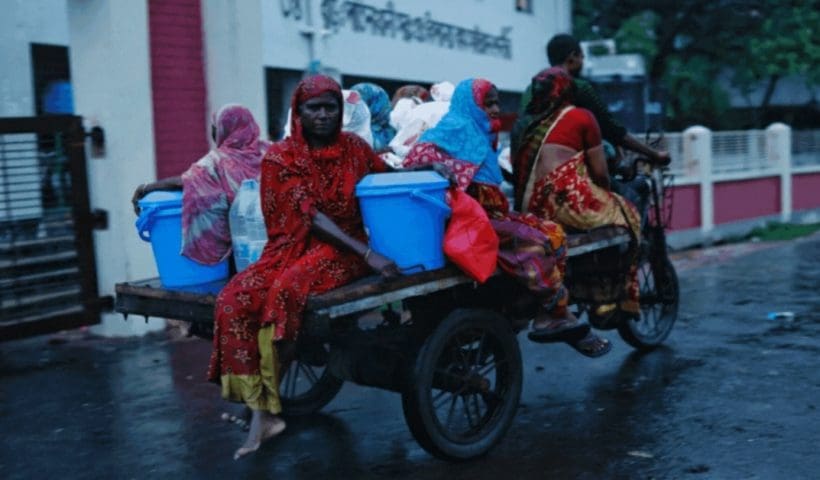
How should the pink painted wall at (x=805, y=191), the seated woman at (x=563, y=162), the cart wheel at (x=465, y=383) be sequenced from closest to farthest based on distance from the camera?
1. the cart wheel at (x=465, y=383)
2. the seated woman at (x=563, y=162)
3. the pink painted wall at (x=805, y=191)

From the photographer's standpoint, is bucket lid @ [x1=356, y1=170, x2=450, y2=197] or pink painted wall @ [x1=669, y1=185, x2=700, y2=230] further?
pink painted wall @ [x1=669, y1=185, x2=700, y2=230]

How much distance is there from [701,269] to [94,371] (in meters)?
8.13

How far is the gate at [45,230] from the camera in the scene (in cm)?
776

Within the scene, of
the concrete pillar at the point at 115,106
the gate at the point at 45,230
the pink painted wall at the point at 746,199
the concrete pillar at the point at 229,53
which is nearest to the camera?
the gate at the point at 45,230

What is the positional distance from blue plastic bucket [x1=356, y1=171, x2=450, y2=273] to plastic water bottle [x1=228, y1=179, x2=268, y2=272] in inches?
24.8

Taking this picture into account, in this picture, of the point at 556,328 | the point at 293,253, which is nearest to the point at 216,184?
the point at 293,253

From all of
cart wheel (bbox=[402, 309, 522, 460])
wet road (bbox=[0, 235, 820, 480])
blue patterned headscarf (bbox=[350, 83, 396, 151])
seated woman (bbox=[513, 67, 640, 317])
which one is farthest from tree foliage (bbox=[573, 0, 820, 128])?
cart wheel (bbox=[402, 309, 522, 460])

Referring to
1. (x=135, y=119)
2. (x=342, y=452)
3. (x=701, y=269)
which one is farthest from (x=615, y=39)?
(x=342, y=452)

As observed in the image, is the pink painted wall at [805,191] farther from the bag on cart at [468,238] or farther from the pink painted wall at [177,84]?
the bag on cart at [468,238]

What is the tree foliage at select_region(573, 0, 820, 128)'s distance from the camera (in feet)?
73.0

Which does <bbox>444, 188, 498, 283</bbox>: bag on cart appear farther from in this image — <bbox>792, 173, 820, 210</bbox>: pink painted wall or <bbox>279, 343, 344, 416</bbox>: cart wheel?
<bbox>792, 173, 820, 210</bbox>: pink painted wall

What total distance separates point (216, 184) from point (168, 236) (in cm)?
36

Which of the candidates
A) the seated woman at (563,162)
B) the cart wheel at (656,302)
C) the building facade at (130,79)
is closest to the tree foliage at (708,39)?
the building facade at (130,79)

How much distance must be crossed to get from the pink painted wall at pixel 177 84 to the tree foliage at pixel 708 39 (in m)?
15.7
